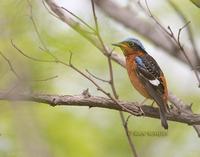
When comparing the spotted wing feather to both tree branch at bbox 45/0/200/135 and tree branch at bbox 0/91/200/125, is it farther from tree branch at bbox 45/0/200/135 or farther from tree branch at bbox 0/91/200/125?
tree branch at bbox 0/91/200/125

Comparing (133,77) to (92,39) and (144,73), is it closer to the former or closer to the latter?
(144,73)

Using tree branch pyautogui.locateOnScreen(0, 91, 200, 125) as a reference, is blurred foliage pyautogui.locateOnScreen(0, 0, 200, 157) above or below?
below

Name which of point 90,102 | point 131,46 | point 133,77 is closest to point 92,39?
point 133,77

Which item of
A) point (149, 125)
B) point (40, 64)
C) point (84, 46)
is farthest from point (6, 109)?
point (149, 125)

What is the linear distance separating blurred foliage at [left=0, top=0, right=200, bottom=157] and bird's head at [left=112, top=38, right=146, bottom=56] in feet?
2.15

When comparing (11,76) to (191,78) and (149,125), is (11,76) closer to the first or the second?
(149,125)

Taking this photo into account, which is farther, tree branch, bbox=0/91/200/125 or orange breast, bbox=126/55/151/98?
orange breast, bbox=126/55/151/98

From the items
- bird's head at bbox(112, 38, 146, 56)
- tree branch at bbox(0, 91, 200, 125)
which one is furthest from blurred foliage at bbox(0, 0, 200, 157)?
bird's head at bbox(112, 38, 146, 56)

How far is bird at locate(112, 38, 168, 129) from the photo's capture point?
6.71 m

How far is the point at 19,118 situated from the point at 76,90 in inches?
174

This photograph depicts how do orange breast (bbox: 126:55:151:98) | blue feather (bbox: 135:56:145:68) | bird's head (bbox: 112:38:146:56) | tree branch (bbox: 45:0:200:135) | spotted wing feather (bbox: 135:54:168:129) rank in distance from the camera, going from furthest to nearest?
bird's head (bbox: 112:38:146:56)
blue feather (bbox: 135:56:145:68)
orange breast (bbox: 126:55:151:98)
spotted wing feather (bbox: 135:54:168:129)
tree branch (bbox: 45:0:200:135)

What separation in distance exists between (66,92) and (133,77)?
1676 millimetres

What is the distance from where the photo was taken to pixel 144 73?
7035 mm

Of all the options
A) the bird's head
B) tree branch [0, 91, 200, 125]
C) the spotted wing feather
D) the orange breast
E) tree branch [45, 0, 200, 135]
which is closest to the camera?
tree branch [0, 91, 200, 125]
